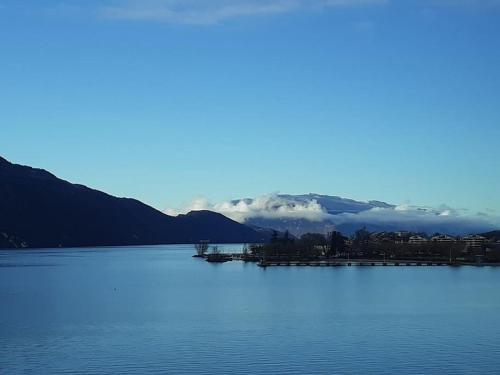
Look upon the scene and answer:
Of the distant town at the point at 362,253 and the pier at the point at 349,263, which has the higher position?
the distant town at the point at 362,253

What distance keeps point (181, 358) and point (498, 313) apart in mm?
25859

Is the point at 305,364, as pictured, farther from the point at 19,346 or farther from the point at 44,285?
the point at 44,285

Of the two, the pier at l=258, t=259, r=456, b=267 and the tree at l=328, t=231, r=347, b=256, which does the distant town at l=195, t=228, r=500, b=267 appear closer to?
the tree at l=328, t=231, r=347, b=256

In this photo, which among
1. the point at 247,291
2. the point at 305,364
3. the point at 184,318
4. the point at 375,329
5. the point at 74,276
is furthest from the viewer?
the point at 74,276

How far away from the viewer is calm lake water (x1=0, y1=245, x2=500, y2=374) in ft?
99.1

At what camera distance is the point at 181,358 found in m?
31.3

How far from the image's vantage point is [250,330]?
3925 centimetres

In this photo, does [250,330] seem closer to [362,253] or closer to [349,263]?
[349,263]

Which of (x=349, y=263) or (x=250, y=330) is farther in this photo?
(x=349, y=263)

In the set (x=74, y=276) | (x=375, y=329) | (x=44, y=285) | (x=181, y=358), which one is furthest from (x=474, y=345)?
(x=74, y=276)

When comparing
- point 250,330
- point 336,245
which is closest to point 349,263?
point 336,245

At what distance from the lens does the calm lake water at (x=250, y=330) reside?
99.1 feet

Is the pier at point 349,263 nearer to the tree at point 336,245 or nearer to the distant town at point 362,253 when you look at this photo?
the distant town at point 362,253

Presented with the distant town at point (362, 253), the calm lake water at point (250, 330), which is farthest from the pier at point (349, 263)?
the calm lake water at point (250, 330)
